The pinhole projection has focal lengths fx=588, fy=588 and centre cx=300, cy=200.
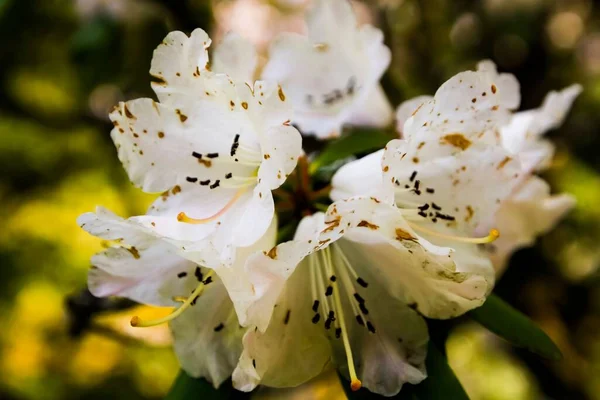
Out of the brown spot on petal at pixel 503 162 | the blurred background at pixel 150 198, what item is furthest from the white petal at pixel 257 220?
the blurred background at pixel 150 198

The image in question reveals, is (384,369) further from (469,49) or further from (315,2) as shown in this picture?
(469,49)

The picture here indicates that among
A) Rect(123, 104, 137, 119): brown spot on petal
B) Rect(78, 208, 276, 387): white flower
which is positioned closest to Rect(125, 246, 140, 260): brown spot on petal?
Rect(78, 208, 276, 387): white flower

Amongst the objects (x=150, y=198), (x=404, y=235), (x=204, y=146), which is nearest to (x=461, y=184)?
(x=404, y=235)

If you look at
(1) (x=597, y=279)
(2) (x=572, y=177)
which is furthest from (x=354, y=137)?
(2) (x=572, y=177)

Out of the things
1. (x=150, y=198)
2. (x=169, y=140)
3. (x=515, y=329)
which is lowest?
(x=150, y=198)

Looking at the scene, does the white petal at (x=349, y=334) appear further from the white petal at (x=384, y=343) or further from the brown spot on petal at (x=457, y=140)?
the brown spot on petal at (x=457, y=140)

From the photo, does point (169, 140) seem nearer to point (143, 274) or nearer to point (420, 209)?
point (143, 274)
